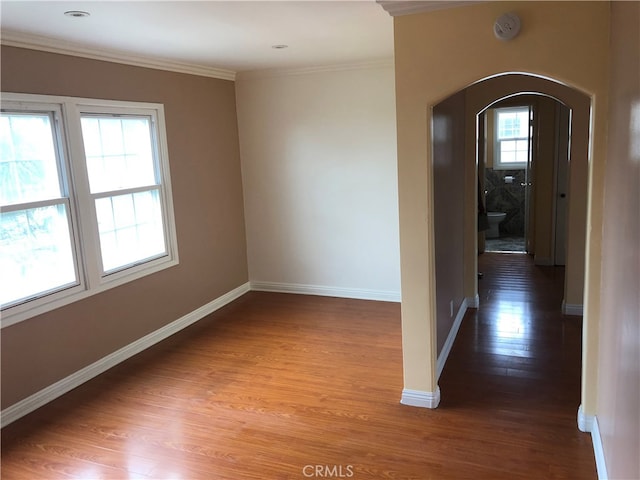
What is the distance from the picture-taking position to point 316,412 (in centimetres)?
322

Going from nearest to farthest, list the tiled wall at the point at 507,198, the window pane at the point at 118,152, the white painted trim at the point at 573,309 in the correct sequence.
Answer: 1. the window pane at the point at 118,152
2. the white painted trim at the point at 573,309
3. the tiled wall at the point at 507,198

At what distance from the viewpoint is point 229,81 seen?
5391 millimetres

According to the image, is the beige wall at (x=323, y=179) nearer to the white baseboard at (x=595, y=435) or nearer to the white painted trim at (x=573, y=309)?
the white painted trim at (x=573, y=309)

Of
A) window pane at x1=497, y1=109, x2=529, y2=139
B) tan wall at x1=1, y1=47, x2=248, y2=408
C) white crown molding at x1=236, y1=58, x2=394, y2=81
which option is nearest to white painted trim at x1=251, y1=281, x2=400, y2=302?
tan wall at x1=1, y1=47, x2=248, y2=408

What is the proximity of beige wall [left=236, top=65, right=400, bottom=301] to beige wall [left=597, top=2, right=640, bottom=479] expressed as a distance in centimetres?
274

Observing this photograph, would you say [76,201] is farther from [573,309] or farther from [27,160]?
Answer: [573,309]

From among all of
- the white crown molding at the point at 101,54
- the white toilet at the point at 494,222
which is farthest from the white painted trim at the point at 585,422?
the white toilet at the point at 494,222

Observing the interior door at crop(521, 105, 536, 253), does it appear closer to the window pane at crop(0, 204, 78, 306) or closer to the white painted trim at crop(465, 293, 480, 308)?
the white painted trim at crop(465, 293, 480, 308)

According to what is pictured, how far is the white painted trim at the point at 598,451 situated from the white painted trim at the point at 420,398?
875 mm

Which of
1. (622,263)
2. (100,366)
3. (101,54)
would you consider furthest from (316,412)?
(101,54)

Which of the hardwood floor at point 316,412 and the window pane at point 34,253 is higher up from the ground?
the window pane at point 34,253

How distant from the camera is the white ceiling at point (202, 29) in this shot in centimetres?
270

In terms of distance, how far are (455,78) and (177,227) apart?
2900 millimetres

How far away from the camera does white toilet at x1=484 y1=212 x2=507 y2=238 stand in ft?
27.6
